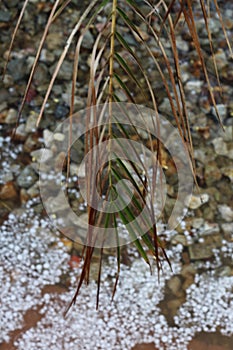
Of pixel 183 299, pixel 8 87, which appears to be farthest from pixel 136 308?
pixel 8 87

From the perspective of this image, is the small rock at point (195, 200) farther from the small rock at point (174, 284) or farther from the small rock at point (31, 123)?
the small rock at point (31, 123)

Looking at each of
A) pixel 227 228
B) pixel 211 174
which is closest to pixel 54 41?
pixel 211 174

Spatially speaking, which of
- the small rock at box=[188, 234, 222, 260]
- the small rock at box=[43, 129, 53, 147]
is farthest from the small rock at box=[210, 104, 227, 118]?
the small rock at box=[43, 129, 53, 147]

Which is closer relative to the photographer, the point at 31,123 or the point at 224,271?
the point at 224,271

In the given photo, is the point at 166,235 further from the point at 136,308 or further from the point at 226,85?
the point at 226,85

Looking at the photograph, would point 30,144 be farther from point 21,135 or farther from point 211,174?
point 211,174

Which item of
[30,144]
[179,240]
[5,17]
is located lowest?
[179,240]

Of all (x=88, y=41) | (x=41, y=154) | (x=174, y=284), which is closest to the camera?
(x=174, y=284)

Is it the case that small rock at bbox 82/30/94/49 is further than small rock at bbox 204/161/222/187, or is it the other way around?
small rock at bbox 82/30/94/49

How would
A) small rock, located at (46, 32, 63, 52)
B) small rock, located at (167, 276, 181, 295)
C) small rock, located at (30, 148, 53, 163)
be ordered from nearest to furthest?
small rock, located at (167, 276, 181, 295)
small rock, located at (30, 148, 53, 163)
small rock, located at (46, 32, 63, 52)

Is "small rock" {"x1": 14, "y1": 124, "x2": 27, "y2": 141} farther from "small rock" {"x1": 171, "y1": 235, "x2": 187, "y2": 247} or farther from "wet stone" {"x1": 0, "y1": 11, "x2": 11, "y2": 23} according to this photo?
"small rock" {"x1": 171, "y1": 235, "x2": 187, "y2": 247}

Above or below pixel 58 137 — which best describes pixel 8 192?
below
